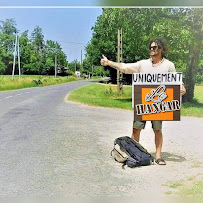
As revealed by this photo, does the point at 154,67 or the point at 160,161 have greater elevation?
the point at 154,67

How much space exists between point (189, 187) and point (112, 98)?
0.88 meters

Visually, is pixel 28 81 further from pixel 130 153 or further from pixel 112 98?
pixel 130 153

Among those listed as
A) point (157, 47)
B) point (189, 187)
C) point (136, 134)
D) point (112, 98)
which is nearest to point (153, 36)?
point (157, 47)

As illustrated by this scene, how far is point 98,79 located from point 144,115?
443 mm

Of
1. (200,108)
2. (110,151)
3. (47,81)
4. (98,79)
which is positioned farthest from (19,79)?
(200,108)

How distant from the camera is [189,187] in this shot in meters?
3.53

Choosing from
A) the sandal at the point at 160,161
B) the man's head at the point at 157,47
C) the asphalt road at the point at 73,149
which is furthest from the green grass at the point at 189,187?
the man's head at the point at 157,47

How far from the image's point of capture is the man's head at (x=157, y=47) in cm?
366

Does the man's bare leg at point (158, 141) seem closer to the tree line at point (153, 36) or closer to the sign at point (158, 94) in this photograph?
the sign at point (158, 94)

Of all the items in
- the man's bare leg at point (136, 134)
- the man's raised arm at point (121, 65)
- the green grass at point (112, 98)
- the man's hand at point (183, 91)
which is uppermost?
the man's raised arm at point (121, 65)

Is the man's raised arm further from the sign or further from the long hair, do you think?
the long hair

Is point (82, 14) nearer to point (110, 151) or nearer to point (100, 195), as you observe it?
point (110, 151)

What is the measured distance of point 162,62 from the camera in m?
3.65

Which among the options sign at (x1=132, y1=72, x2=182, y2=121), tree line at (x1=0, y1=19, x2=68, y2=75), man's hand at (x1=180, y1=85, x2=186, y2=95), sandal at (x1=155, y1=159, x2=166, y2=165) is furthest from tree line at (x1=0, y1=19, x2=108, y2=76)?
sandal at (x1=155, y1=159, x2=166, y2=165)
